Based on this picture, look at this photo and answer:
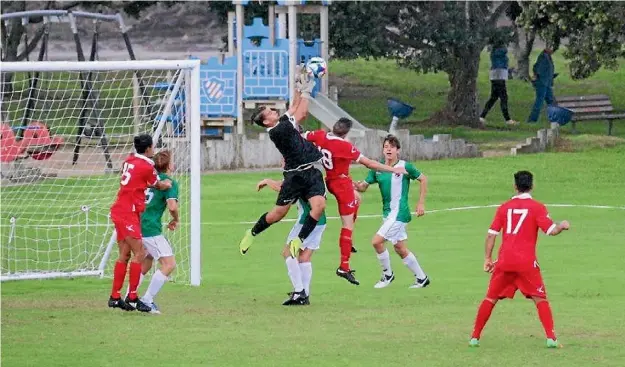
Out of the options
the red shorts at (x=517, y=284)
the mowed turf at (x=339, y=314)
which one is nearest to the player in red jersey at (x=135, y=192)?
the mowed turf at (x=339, y=314)

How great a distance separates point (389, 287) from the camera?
684 inches

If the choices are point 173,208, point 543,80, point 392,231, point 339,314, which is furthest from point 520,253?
point 543,80

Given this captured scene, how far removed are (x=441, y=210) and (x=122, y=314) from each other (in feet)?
40.0

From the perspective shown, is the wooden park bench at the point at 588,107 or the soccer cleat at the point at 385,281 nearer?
the soccer cleat at the point at 385,281

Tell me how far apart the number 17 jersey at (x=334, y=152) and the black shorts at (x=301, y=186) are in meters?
0.72

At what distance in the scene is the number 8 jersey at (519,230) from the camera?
12.7 m

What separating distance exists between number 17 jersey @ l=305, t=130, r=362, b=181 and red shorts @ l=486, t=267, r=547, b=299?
157 inches

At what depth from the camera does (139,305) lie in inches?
608

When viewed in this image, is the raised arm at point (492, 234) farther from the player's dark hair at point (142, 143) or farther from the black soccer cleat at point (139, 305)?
the black soccer cleat at point (139, 305)

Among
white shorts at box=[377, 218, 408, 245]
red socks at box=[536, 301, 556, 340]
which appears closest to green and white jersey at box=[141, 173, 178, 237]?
white shorts at box=[377, 218, 408, 245]

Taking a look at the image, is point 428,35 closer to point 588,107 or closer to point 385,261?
point 588,107

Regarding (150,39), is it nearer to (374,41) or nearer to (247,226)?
(374,41)

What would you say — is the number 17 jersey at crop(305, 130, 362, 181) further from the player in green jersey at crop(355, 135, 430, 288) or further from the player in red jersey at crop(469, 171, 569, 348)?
the player in red jersey at crop(469, 171, 569, 348)

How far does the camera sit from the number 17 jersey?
54.6ft
